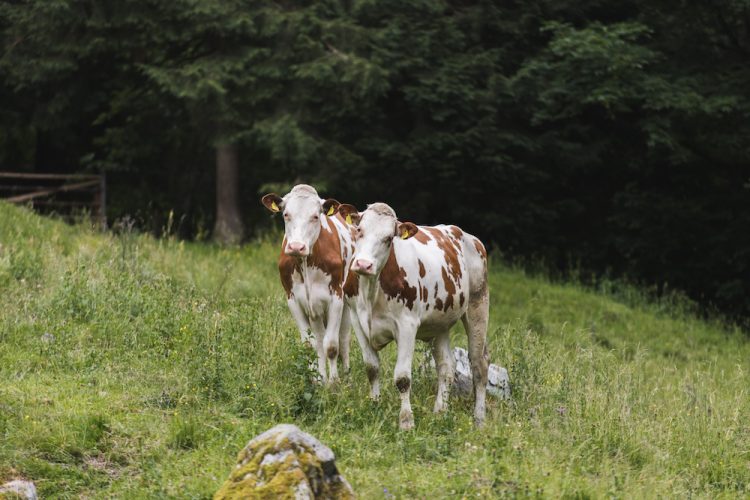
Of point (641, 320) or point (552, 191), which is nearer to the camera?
point (641, 320)

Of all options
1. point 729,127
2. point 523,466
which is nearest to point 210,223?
point 729,127

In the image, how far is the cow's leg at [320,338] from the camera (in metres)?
8.12

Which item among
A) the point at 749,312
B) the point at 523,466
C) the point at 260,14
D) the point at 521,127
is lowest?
the point at 749,312

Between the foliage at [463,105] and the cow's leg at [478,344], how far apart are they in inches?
319

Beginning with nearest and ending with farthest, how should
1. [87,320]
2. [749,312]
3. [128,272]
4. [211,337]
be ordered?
[211,337], [87,320], [128,272], [749,312]

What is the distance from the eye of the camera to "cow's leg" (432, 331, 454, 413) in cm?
803

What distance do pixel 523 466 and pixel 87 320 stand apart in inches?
206

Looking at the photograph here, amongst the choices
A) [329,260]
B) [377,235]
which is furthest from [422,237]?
[377,235]

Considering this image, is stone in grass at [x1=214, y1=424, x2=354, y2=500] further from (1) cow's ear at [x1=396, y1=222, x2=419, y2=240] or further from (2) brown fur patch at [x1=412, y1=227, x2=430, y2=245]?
(2) brown fur patch at [x1=412, y1=227, x2=430, y2=245]

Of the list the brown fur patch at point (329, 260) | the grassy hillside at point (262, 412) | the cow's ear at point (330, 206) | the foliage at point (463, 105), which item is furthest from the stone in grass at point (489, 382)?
the foliage at point (463, 105)

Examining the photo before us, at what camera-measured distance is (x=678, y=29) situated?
17.1 m

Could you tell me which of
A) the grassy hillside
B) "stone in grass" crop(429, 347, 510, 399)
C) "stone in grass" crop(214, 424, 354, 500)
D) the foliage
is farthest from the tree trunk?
"stone in grass" crop(214, 424, 354, 500)

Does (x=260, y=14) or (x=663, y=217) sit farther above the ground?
(x=260, y=14)

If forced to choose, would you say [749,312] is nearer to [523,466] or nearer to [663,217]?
[663,217]
